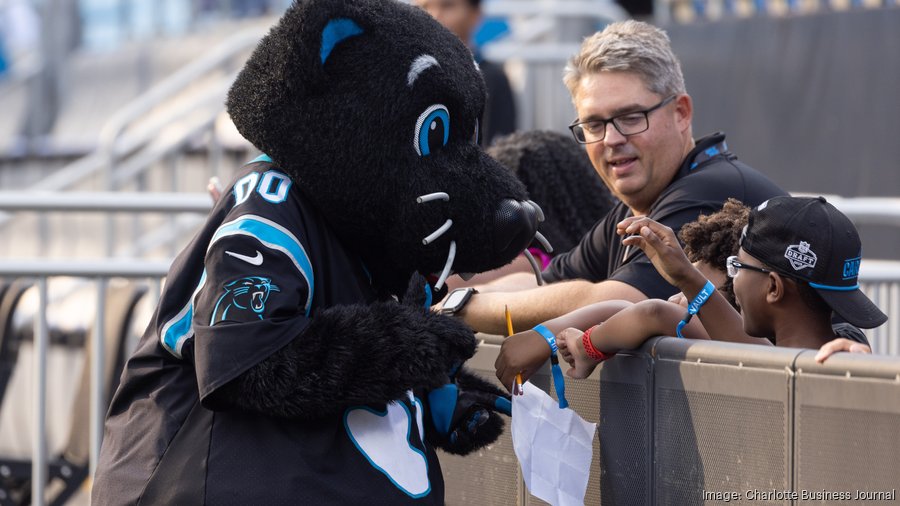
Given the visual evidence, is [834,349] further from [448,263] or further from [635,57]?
[635,57]

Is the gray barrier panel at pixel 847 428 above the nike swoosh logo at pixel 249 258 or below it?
below

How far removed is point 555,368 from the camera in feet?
9.29

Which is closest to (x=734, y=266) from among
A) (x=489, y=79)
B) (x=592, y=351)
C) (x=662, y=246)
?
(x=662, y=246)

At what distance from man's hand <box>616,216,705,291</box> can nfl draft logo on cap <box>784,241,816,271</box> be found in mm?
214

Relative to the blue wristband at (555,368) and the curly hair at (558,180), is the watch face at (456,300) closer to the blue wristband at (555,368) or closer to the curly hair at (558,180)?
the blue wristband at (555,368)

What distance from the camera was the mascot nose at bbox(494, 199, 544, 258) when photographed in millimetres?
2760

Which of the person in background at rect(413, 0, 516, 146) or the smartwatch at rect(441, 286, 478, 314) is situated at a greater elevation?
the person in background at rect(413, 0, 516, 146)

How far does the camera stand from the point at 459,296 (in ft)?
11.3

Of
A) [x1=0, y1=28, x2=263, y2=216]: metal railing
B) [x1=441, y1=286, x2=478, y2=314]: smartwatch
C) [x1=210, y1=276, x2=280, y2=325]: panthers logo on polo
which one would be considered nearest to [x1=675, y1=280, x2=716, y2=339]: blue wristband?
[x1=441, y1=286, x2=478, y2=314]: smartwatch

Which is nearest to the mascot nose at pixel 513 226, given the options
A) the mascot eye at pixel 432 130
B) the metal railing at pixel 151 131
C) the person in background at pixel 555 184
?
the mascot eye at pixel 432 130

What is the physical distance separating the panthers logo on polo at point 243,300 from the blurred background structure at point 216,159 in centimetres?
88

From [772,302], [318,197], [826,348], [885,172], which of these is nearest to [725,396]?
[826,348]

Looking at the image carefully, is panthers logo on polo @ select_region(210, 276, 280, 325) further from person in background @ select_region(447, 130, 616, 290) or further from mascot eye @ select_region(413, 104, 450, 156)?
person in background @ select_region(447, 130, 616, 290)

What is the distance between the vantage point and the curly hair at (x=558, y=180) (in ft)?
14.2
